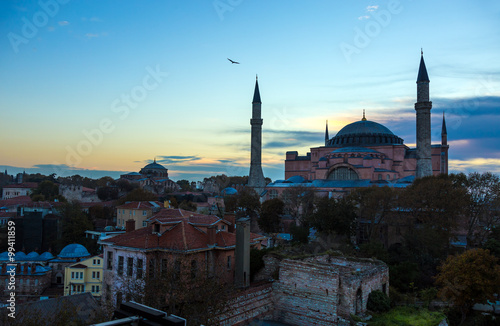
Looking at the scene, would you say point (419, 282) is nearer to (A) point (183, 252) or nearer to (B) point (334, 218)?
(B) point (334, 218)

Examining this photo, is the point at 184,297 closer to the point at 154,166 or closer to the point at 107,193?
Result: the point at 107,193

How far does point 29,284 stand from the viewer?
73.1 ft

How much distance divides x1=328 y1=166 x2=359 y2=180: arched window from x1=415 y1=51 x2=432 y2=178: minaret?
611 cm

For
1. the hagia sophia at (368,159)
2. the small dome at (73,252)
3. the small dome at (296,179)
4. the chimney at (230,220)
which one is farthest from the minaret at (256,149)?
the chimney at (230,220)

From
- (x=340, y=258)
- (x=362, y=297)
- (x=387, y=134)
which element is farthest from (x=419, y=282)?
(x=387, y=134)

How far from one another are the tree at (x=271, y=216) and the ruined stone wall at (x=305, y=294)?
16176mm

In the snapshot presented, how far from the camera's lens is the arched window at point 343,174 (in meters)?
38.1

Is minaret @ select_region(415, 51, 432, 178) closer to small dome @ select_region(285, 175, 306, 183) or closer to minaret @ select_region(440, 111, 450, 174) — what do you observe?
minaret @ select_region(440, 111, 450, 174)

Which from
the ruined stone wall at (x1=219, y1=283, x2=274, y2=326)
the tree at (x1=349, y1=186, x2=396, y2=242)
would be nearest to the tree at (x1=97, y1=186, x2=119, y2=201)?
the tree at (x1=349, y1=186, x2=396, y2=242)

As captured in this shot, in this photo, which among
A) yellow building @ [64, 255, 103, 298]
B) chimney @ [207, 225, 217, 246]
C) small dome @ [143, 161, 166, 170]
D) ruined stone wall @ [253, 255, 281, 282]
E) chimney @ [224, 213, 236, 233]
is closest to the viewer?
chimney @ [207, 225, 217, 246]

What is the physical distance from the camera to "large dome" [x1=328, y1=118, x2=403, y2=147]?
4338 centimetres

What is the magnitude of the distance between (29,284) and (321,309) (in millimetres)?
18078

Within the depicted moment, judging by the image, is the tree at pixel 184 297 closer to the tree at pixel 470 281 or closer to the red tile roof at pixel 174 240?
the red tile roof at pixel 174 240

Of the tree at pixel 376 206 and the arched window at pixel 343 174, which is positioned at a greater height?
the arched window at pixel 343 174
